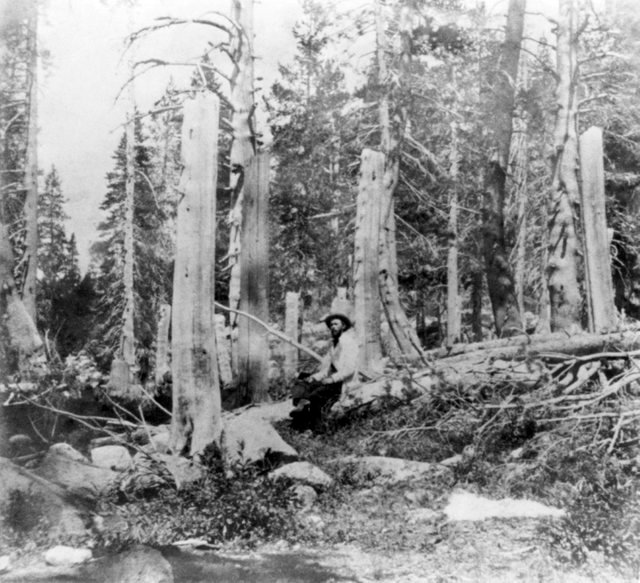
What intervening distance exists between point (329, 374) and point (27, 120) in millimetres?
11458

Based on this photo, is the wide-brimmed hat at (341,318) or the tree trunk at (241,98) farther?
the tree trunk at (241,98)

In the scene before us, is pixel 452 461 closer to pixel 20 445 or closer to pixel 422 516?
pixel 422 516

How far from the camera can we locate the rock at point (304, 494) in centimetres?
487

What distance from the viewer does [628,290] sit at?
16.2 m

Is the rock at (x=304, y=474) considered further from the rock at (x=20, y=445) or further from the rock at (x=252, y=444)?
the rock at (x=20, y=445)

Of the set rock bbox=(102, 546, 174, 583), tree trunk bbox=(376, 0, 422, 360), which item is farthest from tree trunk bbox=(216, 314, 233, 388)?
rock bbox=(102, 546, 174, 583)

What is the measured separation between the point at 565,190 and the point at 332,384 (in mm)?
5006

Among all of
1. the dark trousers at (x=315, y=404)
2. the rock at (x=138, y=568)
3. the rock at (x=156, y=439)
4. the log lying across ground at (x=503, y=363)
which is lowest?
the rock at (x=138, y=568)

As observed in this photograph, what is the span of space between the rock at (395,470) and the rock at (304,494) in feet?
2.03

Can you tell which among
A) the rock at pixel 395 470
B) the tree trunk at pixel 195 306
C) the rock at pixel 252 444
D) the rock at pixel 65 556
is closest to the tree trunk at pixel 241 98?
the rock at pixel 252 444

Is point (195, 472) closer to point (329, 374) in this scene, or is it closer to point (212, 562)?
point (212, 562)

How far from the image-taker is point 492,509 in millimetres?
4777

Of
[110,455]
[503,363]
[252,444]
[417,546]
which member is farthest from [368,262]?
[417,546]

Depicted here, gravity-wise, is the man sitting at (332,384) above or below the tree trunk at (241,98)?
below
